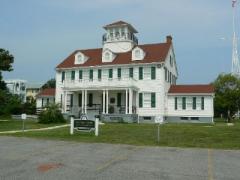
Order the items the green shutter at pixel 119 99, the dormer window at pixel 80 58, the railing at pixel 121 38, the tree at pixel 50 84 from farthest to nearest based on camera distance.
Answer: the tree at pixel 50 84
the railing at pixel 121 38
the dormer window at pixel 80 58
the green shutter at pixel 119 99

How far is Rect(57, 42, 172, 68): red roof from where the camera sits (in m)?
42.6

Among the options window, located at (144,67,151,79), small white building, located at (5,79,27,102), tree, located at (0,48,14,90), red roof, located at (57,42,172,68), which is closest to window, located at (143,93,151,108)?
window, located at (144,67,151,79)

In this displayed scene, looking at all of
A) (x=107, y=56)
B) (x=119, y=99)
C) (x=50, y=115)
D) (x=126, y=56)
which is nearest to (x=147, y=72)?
(x=126, y=56)

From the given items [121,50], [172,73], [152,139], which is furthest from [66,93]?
[152,139]

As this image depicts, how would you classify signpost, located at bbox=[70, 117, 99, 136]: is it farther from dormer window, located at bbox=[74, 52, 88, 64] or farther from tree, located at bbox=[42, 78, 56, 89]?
tree, located at bbox=[42, 78, 56, 89]

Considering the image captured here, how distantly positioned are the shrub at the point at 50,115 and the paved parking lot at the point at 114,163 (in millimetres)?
19943

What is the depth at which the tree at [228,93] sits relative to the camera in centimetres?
5722

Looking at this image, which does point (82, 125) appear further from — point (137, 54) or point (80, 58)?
point (80, 58)

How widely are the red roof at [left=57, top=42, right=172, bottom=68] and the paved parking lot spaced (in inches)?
1050

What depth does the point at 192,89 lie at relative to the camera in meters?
→ 42.6

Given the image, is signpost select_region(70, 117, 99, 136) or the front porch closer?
signpost select_region(70, 117, 99, 136)

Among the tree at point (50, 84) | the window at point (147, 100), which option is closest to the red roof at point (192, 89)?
the window at point (147, 100)

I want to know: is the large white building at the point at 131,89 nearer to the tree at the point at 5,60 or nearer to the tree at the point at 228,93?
the tree at the point at 5,60

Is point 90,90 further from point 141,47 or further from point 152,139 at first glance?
point 152,139
